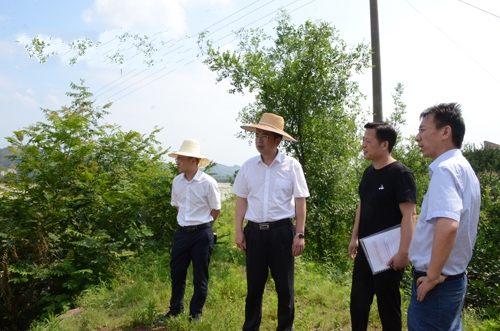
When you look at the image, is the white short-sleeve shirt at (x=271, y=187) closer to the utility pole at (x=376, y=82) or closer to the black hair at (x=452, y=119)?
the black hair at (x=452, y=119)

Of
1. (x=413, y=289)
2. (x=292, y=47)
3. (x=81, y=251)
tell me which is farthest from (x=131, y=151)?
(x=413, y=289)

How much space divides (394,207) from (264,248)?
126cm

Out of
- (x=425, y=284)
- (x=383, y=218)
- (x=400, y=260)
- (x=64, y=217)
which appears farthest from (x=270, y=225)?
(x=64, y=217)

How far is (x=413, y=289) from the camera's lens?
2877 mm

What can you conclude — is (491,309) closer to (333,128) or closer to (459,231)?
(459,231)

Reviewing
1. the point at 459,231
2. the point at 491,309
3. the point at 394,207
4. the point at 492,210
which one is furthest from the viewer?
the point at 492,210

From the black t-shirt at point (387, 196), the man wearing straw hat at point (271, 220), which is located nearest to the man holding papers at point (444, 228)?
the black t-shirt at point (387, 196)

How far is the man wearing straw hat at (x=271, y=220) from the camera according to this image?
4188 millimetres

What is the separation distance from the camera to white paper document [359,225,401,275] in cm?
365

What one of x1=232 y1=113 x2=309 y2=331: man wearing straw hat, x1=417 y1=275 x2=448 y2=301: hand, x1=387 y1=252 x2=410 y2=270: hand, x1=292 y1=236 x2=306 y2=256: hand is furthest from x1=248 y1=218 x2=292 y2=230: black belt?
x1=417 y1=275 x2=448 y2=301: hand

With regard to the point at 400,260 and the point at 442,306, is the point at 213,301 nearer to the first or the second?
the point at 400,260

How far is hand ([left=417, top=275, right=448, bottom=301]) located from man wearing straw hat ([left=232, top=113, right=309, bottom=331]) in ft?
5.16

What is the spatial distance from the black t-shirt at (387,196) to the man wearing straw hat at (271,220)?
2.21ft

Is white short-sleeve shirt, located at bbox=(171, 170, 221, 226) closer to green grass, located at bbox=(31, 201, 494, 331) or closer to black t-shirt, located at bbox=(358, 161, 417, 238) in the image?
green grass, located at bbox=(31, 201, 494, 331)
